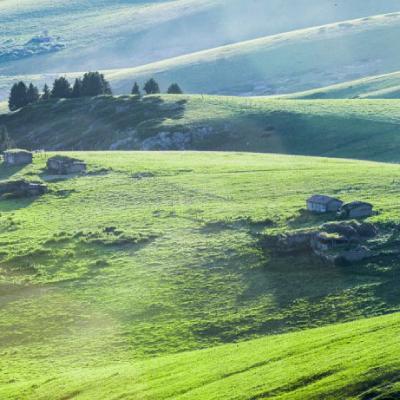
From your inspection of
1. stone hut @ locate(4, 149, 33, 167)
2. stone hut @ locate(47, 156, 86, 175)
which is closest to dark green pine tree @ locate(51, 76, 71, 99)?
stone hut @ locate(4, 149, 33, 167)

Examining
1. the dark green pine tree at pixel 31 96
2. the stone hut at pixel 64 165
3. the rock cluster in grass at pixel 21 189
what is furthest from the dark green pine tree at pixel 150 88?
the rock cluster in grass at pixel 21 189

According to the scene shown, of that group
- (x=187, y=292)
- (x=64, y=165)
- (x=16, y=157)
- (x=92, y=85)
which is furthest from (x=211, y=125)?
(x=187, y=292)

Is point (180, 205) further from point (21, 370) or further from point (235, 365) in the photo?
point (235, 365)

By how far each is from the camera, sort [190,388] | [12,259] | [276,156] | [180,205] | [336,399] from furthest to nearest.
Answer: [276,156]
[180,205]
[12,259]
[190,388]
[336,399]

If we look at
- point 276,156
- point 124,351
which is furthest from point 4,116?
point 124,351

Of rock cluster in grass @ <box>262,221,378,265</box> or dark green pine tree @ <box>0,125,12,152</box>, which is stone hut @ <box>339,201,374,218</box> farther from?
dark green pine tree @ <box>0,125,12,152</box>

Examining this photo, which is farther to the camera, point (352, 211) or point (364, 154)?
point (364, 154)
